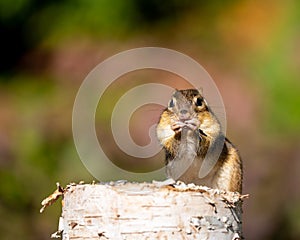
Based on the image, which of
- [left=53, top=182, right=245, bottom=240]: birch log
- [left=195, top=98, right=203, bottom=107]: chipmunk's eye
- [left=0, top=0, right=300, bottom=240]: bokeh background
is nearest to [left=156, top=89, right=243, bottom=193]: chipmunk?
[left=195, top=98, right=203, bottom=107]: chipmunk's eye

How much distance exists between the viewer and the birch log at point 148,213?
58.0 inches

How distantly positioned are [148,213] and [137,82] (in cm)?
325

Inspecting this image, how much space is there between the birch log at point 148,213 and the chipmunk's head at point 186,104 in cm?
45

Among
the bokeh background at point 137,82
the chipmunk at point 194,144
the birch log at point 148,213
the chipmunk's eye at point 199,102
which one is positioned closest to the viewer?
the birch log at point 148,213

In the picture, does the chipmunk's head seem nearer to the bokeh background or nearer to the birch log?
the birch log

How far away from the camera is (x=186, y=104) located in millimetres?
2031

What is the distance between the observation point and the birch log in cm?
147

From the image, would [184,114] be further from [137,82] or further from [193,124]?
[137,82]

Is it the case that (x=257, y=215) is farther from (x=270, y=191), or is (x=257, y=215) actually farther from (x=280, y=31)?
(x=280, y=31)

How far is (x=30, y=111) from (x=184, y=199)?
302cm

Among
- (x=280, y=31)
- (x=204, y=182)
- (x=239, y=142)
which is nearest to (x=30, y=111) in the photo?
(x=239, y=142)

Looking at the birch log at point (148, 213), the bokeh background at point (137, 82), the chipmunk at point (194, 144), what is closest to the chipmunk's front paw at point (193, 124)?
the chipmunk at point (194, 144)

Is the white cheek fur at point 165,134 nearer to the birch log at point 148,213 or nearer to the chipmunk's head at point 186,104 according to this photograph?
the chipmunk's head at point 186,104

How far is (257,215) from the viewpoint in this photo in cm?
387
